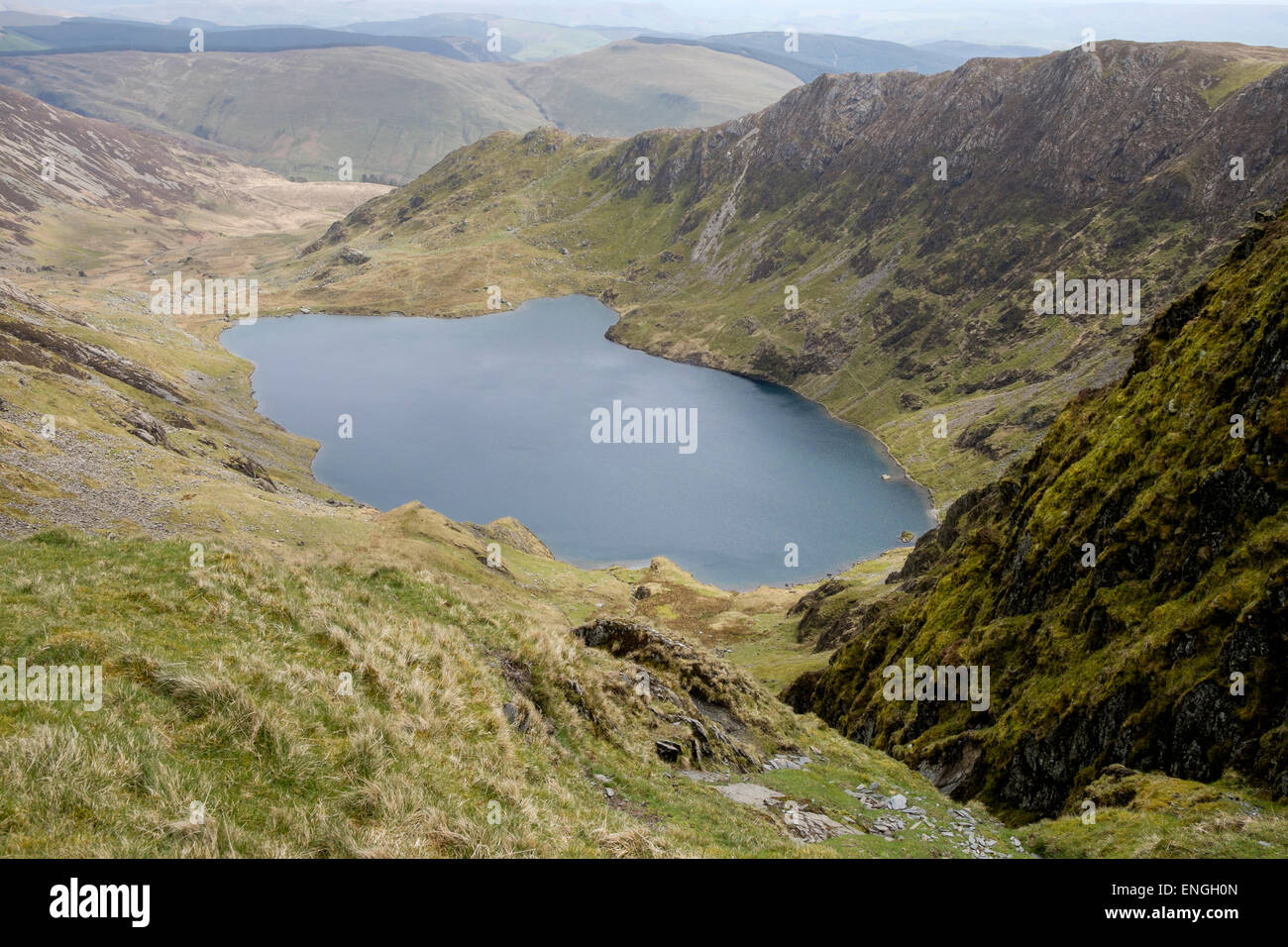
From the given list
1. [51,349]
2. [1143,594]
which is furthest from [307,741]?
[51,349]

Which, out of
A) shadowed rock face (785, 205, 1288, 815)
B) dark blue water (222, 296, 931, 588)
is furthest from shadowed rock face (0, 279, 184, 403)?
shadowed rock face (785, 205, 1288, 815)

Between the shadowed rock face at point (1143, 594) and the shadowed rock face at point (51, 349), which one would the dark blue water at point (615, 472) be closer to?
the shadowed rock face at point (51, 349)

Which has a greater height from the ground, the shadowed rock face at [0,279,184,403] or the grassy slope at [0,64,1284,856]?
the shadowed rock face at [0,279,184,403]

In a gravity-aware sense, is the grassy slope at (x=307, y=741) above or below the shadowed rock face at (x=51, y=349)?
below

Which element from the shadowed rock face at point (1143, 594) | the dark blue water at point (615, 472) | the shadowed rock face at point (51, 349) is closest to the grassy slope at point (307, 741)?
the shadowed rock face at point (1143, 594)

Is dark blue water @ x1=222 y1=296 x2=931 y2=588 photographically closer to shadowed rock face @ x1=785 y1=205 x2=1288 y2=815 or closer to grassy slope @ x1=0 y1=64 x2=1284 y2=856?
shadowed rock face @ x1=785 y1=205 x2=1288 y2=815
